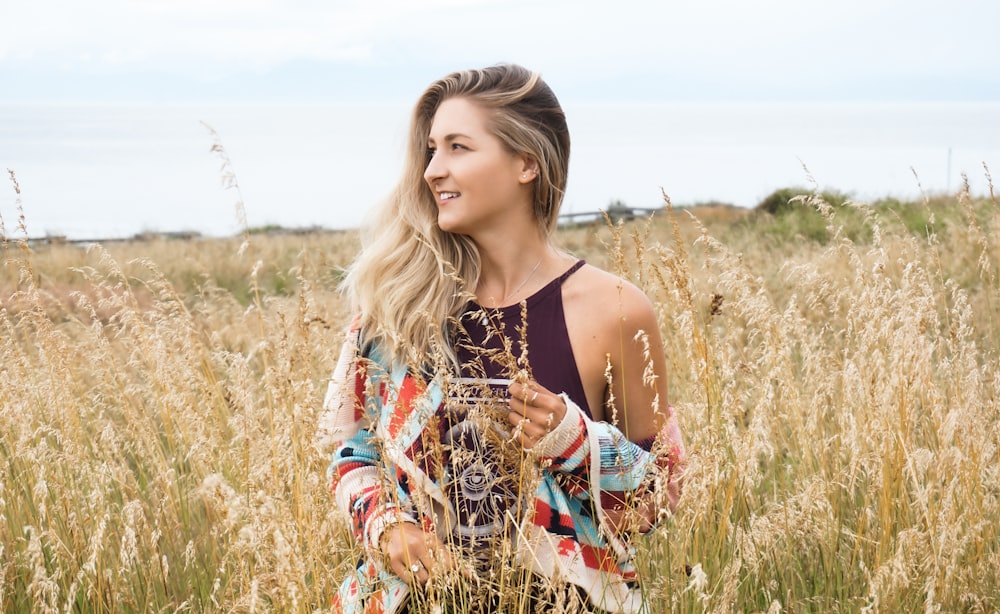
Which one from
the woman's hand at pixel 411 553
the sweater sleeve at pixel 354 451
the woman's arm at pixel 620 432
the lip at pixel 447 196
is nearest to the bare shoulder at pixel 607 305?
the woman's arm at pixel 620 432

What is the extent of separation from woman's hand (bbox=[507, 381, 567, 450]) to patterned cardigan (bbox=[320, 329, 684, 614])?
0.09 feet

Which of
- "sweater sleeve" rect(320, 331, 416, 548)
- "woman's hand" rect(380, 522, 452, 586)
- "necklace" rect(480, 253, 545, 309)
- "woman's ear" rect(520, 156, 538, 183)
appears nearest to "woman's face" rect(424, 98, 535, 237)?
"woman's ear" rect(520, 156, 538, 183)

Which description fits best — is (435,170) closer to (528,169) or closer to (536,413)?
(528,169)

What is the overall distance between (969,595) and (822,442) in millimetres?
734

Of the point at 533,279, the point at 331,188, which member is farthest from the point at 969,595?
the point at 331,188

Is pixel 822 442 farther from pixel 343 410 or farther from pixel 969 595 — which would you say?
pixel 343 410

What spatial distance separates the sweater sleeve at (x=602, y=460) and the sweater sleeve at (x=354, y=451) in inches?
13.9

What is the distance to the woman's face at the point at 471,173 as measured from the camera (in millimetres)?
2312

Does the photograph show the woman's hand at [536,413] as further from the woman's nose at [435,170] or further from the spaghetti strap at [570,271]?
the woman's nose at [435,170]

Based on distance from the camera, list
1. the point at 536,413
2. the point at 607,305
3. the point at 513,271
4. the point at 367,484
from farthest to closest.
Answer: the point at 513,271, the point at 607,305, the point at 367,484, the point at 536,413

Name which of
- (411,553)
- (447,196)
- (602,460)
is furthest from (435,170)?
(411,553)

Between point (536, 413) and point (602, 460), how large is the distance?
0.21 meters

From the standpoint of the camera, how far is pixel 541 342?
225 centimetres

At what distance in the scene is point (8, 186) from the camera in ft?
9.45
